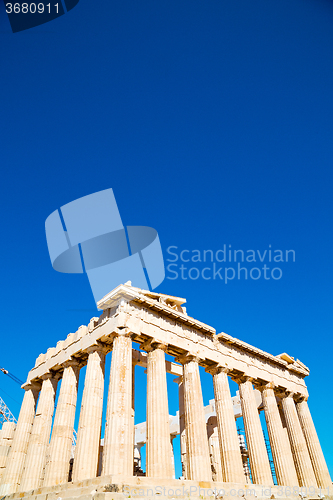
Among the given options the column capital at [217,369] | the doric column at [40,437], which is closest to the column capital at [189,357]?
the column capital at [217,369]

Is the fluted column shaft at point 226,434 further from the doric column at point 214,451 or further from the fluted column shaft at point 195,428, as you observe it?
the doric column at point 214,451

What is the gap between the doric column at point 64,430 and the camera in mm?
21078

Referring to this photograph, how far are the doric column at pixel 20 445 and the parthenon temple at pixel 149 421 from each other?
0.23 ft

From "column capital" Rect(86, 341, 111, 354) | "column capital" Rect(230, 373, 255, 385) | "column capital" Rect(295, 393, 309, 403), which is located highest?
"column capital" Rect(295, 393, 309, 403)

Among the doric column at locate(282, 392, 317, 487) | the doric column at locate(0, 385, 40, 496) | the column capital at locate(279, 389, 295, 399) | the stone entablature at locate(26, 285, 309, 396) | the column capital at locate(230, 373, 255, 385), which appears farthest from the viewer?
the column capital at locate(279, 389, 295, 399)

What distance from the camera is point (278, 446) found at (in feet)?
93.7

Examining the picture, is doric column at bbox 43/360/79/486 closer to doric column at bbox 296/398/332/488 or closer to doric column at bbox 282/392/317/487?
doric column at bbox 282/392/317/487

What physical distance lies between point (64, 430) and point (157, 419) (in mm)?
6617

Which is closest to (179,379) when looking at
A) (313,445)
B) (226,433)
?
(226,433)

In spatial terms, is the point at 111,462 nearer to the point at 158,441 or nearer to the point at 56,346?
the point at 158,441

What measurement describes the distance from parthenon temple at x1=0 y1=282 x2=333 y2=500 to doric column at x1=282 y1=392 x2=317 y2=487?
81 mm

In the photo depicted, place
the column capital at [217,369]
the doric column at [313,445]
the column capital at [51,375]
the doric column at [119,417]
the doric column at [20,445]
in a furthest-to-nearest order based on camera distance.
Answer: the doric column at [313,445], the column capital at [217,369], the column capital at [51,375], the doric column at [20,445], the doric column at [119,417]

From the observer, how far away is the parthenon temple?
60.6 feet

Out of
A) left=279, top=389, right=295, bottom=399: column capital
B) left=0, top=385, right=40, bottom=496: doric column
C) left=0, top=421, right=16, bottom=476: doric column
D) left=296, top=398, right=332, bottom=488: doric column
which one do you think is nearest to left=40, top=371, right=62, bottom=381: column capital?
left=0, top=385, right=40, bottom=496: doric column
